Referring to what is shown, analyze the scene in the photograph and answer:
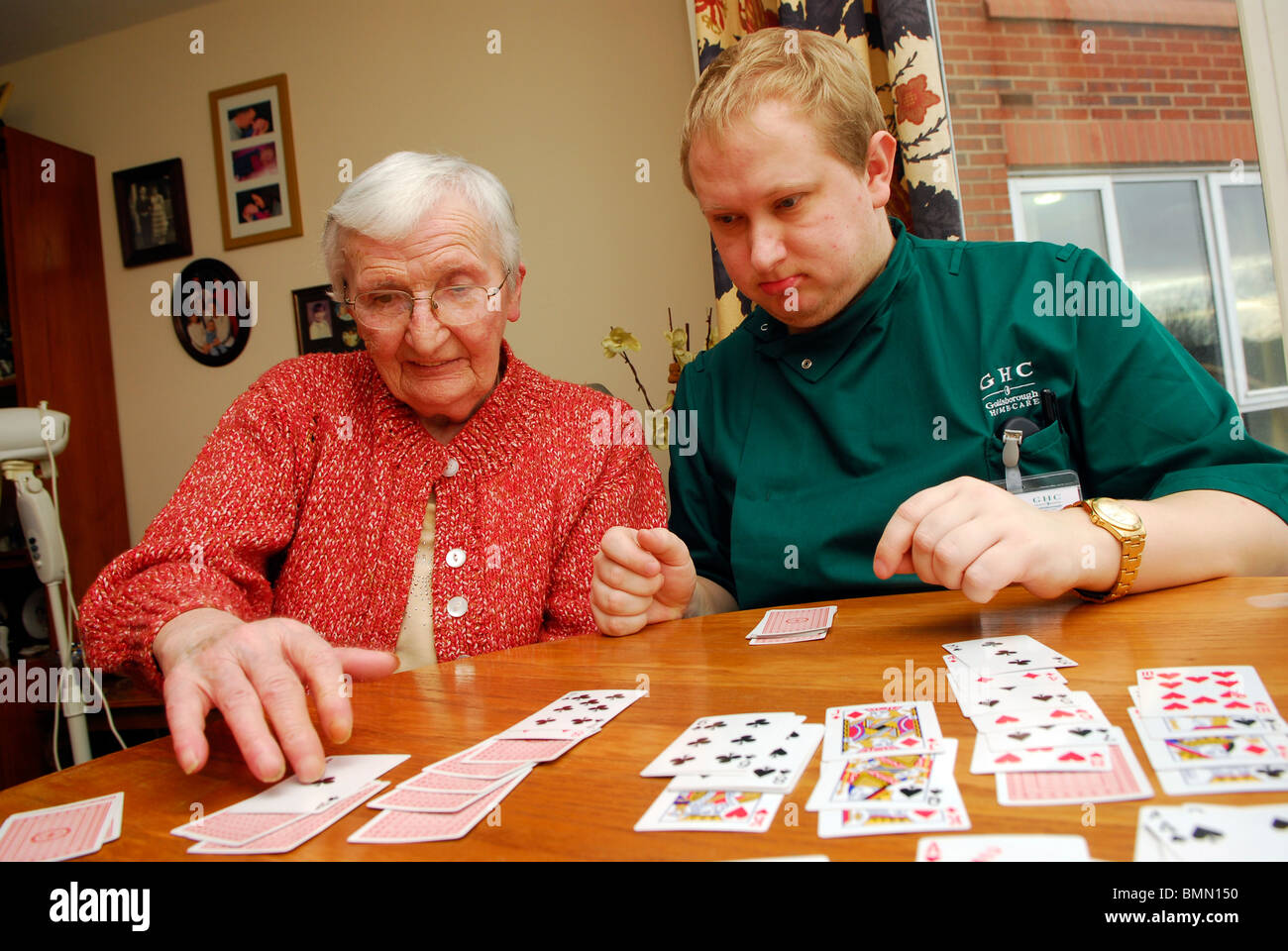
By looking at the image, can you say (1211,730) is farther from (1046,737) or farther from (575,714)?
(575,714)

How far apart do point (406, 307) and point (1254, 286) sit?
2372 mm

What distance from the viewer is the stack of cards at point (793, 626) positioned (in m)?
1.04

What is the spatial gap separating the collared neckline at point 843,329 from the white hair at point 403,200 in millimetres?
539

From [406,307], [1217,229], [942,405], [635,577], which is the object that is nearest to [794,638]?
[635,577]

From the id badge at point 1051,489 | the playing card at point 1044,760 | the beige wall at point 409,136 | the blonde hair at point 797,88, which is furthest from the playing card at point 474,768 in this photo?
the beige wall at point 409,136

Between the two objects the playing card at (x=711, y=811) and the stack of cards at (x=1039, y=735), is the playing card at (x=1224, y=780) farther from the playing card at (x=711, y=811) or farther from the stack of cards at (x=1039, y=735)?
the playing card at (x=711, y=811)

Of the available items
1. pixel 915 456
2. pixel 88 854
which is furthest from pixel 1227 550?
pixel 88 854

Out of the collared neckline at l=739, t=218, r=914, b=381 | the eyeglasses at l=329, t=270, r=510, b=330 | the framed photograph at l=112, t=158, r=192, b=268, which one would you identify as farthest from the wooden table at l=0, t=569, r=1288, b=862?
the framed photograph at l=112, t=158, r=192, b=268

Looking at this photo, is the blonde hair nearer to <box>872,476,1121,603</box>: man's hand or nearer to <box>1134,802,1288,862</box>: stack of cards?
<box>872,476,1121,603</box>: man's hand

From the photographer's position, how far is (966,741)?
630mm

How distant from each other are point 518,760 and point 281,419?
35.8 inches

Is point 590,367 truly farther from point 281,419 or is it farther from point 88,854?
point 88,854

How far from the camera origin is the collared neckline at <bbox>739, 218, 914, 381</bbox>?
1355 millimetres

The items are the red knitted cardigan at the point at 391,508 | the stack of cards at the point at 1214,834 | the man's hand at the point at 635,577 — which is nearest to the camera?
the stack of cards at the point at 1214,834
